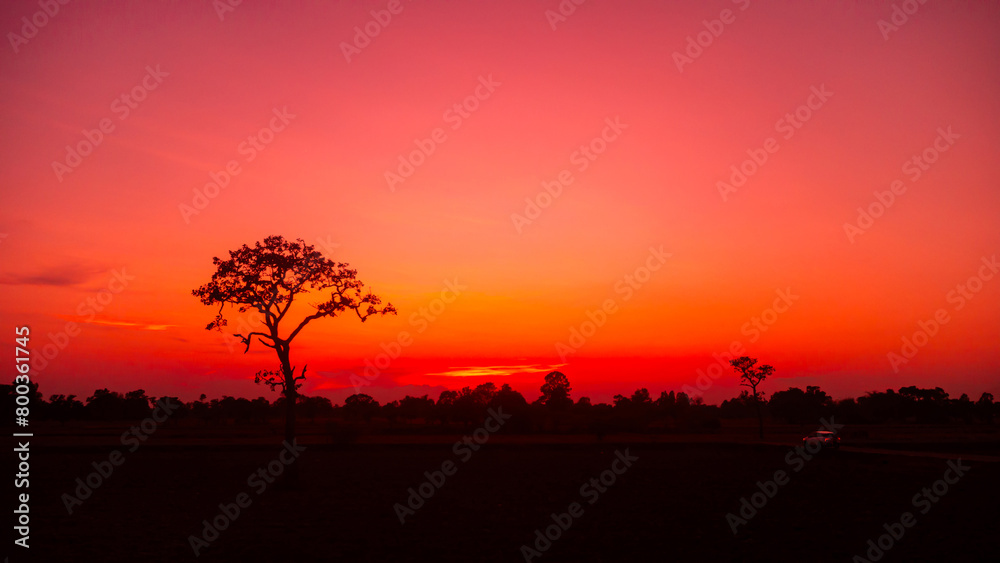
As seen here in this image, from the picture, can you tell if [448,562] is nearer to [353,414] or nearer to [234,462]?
[234,462]

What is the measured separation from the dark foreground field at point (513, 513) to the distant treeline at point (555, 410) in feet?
138

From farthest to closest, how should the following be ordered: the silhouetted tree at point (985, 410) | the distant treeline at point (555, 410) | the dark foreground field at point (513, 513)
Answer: the silhouetted tree at point (985, 410)
the distant treeline at point (555, 410)
the dark foreground field at point (513, 513)

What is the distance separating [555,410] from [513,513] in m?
108

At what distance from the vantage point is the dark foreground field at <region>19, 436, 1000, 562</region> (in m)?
14.7

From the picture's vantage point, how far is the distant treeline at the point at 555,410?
92.4 m

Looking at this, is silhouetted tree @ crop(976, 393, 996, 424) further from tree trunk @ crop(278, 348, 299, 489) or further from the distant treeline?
tree trunk @ crop(278, 348, 299, 489)

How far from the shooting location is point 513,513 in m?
19.9

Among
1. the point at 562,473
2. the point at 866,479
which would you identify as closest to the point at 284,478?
the point at 562,473

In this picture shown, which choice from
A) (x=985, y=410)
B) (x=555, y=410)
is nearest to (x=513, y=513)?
(x=555, y=410)

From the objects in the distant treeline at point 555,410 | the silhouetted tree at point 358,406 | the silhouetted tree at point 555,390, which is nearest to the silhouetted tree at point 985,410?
the distant treeline at point 555,410

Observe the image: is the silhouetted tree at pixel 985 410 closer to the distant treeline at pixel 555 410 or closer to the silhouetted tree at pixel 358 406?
the distant treeline at pixel 555 410

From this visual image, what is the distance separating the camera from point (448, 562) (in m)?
13.8

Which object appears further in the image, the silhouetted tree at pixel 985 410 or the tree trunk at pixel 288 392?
the silhouetted tree at pixel 985 410

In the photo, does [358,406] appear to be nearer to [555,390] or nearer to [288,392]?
[555,390]
